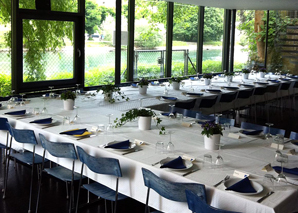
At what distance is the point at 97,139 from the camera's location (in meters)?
4.55

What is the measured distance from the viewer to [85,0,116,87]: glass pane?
977cm

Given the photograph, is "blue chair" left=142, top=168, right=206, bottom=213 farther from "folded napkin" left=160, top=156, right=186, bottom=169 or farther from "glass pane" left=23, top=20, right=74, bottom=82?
"glass pane" left=23, top=20, right=74, bottom=82

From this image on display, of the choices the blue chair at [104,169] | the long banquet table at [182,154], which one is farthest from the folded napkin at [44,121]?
the blue chair at [104,169]

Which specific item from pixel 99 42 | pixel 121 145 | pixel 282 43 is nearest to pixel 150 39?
pixel 99 42

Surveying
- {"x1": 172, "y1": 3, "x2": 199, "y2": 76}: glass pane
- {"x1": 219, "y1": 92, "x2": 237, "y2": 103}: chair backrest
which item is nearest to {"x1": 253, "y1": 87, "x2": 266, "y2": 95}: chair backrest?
{"x1": 219, "y1": 92, "x2": 237, "y2": 103}: chair backrest

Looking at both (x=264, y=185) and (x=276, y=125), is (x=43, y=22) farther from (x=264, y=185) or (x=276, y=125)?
(x=264, y=185)

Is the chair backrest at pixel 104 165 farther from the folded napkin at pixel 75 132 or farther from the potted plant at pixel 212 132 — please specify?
the potted plant at pixel 212 132

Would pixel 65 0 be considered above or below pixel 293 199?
above

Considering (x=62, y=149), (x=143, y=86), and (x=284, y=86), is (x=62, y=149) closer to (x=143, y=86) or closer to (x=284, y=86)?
(x=143, y=86)

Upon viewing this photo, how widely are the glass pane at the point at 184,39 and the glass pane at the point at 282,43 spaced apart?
3.53 meters

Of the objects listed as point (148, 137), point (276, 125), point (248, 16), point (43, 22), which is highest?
point (248, 16)

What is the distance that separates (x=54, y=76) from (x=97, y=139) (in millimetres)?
4989

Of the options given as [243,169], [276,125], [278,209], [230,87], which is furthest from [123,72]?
[278,209]

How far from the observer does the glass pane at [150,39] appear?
11.0 meters
